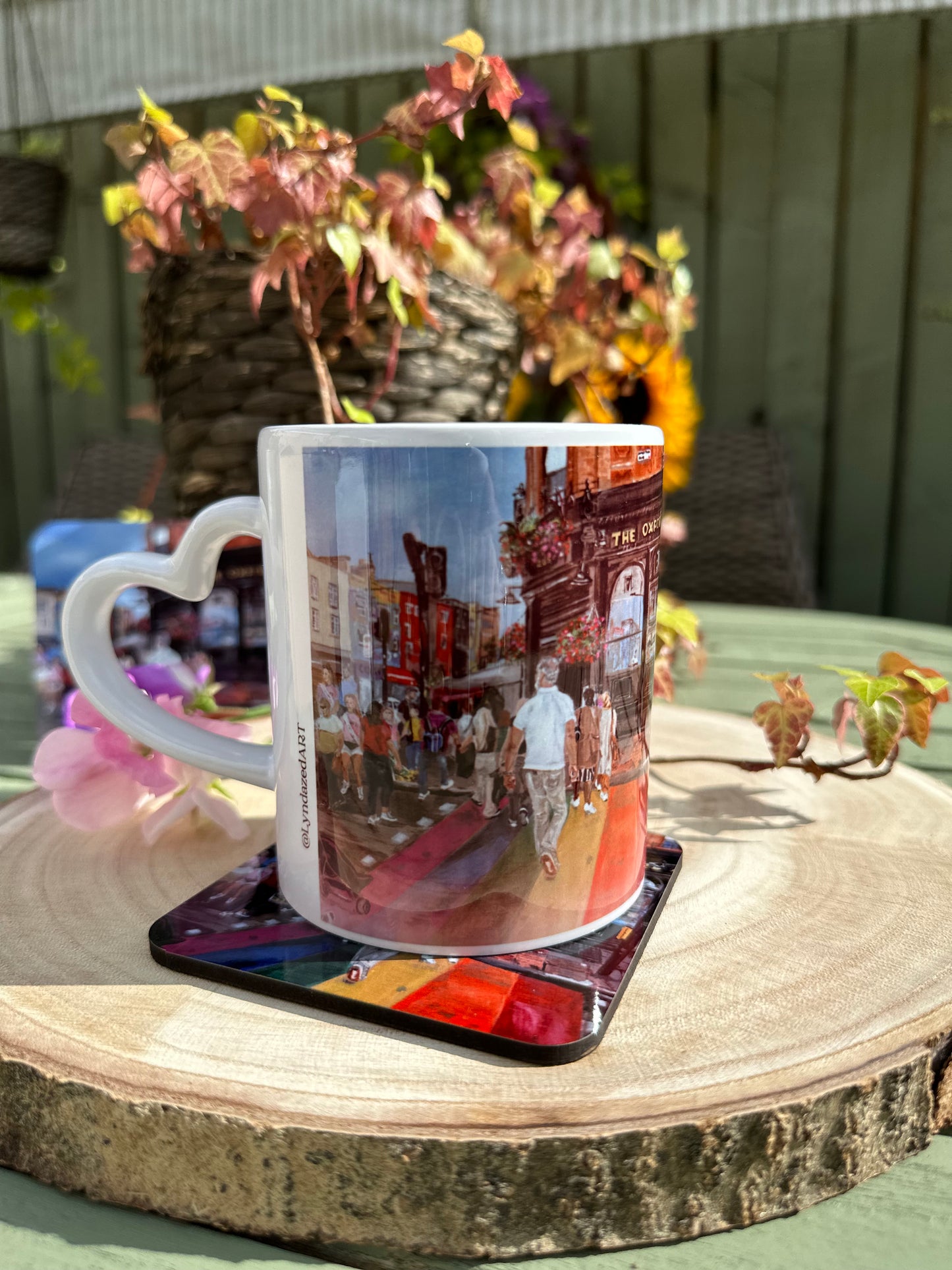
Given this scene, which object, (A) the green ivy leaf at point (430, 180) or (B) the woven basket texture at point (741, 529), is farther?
(B) the woven basket texture at point (741, 529)

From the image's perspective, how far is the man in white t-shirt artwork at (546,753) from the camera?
39 cm

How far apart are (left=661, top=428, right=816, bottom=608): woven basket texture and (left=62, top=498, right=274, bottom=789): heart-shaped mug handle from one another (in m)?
1.95

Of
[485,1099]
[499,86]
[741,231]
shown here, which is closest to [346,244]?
[499,86]

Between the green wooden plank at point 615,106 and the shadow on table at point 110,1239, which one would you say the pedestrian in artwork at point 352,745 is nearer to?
the shadow on table at point 110,1239

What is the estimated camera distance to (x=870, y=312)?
229cm

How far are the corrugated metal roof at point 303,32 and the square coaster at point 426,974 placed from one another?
167 cm

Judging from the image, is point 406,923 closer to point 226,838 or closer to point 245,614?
point 226,838

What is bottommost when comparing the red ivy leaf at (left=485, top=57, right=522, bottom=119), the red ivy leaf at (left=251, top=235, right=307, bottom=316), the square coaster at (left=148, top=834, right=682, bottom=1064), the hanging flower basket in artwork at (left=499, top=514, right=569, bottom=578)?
the square coaster at (left=148, top=834, right=682, bottom=1064)

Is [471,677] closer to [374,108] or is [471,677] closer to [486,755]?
[486,755]

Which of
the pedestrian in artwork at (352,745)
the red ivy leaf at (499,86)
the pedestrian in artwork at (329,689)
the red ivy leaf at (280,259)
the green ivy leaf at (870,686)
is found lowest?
the green ivy leaf at (870,686)

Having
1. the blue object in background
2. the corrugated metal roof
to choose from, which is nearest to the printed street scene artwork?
the blue object in background

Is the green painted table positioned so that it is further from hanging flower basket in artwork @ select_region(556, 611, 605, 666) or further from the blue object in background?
the blue object in background

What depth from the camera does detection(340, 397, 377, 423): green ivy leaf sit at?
77 centimetres

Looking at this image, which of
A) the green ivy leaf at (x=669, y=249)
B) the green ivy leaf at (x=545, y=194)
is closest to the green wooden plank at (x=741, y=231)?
the green ivy leaf at (x=669, y=249)
